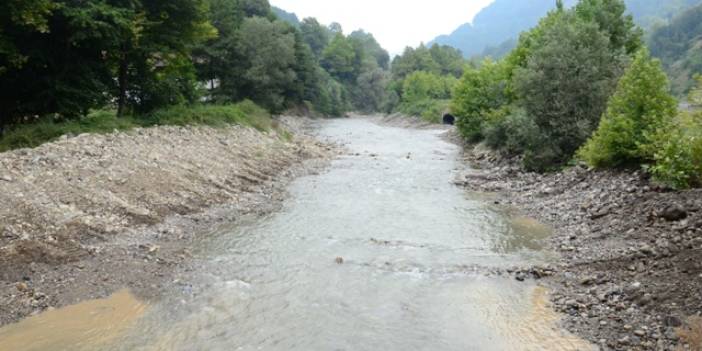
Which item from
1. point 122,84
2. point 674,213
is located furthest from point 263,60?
point 674,213

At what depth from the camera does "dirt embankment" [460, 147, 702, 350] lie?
8961 millimetres

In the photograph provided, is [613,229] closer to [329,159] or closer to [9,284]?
[9,284]

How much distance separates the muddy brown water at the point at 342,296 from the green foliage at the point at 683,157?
3.75 meters

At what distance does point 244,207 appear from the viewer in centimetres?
1869

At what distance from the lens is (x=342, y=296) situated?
36.3 feet

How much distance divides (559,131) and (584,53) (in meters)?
3.93

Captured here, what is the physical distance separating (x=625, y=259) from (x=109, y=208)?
13419mm

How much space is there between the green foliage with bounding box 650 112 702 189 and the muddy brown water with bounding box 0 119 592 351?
3748mm

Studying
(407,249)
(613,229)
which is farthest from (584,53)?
(407,249)

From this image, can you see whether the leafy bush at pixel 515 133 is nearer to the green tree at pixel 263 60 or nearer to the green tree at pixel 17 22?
the green tree at pixel 17 22

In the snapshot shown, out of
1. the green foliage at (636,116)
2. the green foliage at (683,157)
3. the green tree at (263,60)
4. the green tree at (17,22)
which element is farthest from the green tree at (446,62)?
the green foliage at (683,157)

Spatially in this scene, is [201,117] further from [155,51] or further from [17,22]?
[17,22]

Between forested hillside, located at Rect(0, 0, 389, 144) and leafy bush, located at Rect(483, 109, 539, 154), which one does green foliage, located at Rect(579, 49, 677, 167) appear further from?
forested hillside, located at Rect(0, 0, 389, 144)

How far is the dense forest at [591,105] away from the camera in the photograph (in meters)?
15.8
